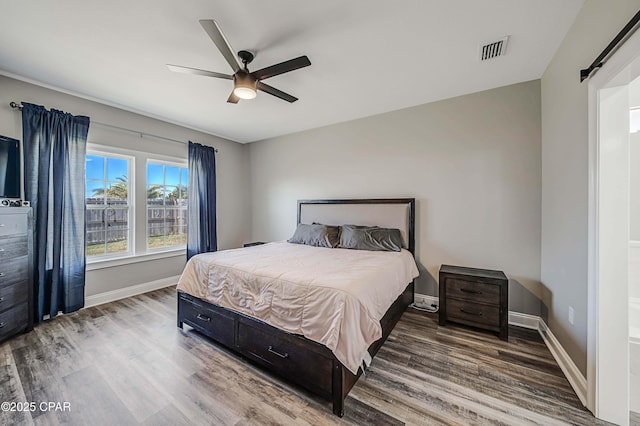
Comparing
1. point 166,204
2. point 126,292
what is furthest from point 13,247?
point 166,204

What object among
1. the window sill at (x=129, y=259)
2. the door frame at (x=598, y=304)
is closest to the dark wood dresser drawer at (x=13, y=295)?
the window sill at (x=129, y=259)

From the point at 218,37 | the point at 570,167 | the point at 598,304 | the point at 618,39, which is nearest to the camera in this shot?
the point at 618,39

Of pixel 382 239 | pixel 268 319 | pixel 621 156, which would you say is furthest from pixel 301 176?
pixel 621 156

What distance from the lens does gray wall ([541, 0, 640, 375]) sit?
64.7 inches

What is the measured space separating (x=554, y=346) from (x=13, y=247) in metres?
5.27

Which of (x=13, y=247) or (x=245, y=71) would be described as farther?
(x=13, y=247)

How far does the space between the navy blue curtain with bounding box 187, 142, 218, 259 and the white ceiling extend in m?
1.23

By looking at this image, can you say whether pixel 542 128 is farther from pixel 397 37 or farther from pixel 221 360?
pixel 221 360

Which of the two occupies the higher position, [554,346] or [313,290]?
[313,290]

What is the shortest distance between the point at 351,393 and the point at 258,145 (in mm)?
4734

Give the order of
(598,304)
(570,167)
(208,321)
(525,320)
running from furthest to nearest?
1. (525,320)
2. (208,321)
3. (570,167)
4. (598,304)

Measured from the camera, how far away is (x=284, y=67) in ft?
6.54

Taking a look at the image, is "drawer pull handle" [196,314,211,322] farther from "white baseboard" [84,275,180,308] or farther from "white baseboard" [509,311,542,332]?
"white baseboard" [509,311,542,332]

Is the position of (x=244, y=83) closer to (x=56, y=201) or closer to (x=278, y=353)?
(x=278, y=353)
